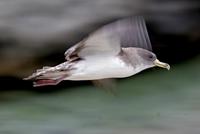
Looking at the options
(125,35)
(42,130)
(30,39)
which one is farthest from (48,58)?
(125,35)

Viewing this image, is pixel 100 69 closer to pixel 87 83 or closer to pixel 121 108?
pixel 121 108

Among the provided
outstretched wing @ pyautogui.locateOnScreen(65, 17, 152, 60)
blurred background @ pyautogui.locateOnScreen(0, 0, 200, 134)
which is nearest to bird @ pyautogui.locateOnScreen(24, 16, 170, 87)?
outstretched wing @ pyautogui.locateOnScreen(65, 17, 152, 60)

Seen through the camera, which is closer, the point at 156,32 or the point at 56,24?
the point at 56,24

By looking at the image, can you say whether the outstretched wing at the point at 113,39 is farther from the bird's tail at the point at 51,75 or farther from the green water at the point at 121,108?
the green water at the point at 121,108

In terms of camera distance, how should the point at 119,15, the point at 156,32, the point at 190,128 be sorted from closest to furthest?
the point at 190,128, the point at 119,15, the point at 156,32

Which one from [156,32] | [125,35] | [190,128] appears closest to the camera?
[125,35]

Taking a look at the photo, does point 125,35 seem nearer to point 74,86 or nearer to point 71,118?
point 71,118

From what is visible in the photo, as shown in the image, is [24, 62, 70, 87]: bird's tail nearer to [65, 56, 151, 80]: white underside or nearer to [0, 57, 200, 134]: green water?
[65, 56, 151, 80]: white underside

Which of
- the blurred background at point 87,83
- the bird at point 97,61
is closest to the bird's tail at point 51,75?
the bird at point 97,61
